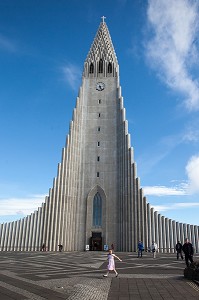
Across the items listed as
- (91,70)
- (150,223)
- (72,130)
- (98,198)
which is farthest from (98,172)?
(91,70)

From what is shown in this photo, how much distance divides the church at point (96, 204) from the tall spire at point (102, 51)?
9328 millimetres

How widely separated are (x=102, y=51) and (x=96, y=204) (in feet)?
101

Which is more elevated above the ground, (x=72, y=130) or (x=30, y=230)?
(x=72, y=130)

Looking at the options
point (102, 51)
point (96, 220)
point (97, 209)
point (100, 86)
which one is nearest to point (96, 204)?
point (97, 209)

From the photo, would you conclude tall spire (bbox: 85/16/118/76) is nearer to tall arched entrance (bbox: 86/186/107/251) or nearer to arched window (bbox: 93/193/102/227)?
tall arched entrance (bbox: 86/186/107/251)

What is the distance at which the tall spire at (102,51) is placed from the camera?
5259cm

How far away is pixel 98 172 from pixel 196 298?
121 feet

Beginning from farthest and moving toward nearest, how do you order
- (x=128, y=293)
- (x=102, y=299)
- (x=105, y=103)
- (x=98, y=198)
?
(x=105, y=103) → (x=98, y=198) → (x=128, y=293) → (x=102, y=299)

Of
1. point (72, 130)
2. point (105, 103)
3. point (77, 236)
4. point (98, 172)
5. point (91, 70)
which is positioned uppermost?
point (91, 70)

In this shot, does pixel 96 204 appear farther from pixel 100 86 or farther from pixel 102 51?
pixel 102 51

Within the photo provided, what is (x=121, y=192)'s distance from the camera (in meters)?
41.6

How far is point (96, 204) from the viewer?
140ft

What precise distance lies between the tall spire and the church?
9.33 metres

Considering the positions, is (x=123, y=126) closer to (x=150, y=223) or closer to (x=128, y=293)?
(x=150, y=223)
